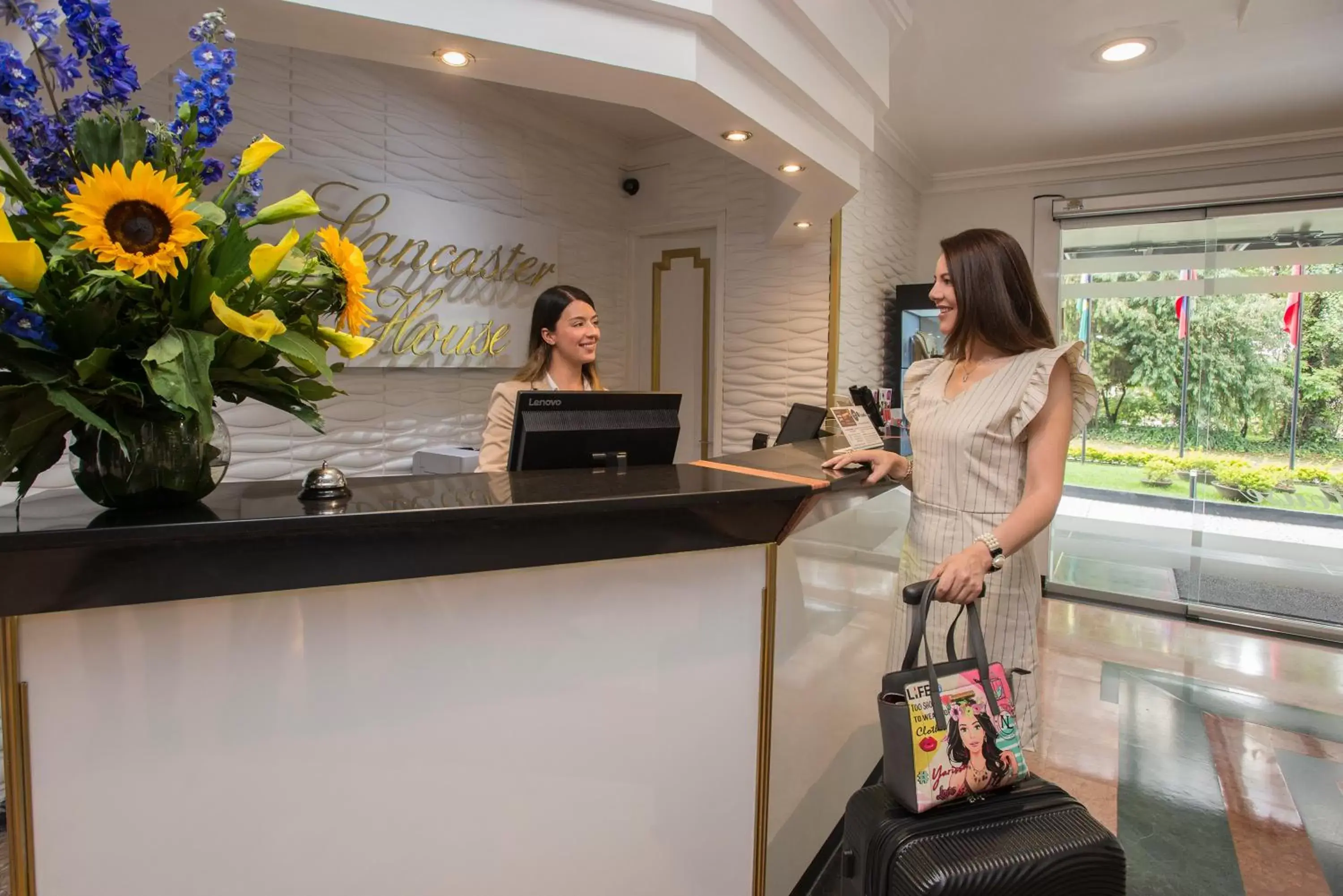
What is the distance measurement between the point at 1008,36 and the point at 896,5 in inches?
26.8

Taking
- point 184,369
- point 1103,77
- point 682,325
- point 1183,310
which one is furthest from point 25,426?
point 1183,310

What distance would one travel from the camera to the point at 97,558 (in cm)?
94

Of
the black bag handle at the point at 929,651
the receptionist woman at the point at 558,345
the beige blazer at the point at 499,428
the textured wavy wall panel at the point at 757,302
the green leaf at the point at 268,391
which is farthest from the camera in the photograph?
the textured wavy wall panel at the point at 757,302

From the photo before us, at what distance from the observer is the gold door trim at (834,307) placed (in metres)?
4.35

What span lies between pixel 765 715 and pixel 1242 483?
4970 mm

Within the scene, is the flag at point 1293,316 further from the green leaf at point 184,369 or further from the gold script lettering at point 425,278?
the green leaf at point 184,369

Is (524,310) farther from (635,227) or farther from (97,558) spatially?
(97,558)

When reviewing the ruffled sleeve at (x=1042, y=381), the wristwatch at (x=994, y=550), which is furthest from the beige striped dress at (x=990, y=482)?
the wristwatch at (x=994, y=550)

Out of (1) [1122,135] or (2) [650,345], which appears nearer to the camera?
(1) [1122,135]

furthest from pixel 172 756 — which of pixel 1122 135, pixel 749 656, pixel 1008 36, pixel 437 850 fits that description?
pixel 1122 135

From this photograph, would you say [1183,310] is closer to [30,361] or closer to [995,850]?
[995,850]

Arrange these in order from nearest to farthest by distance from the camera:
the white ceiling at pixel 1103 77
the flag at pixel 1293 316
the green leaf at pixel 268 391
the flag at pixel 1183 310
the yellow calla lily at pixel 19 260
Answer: the yellow calla lily at pixel 19 260 < the green leaf at pixel 268 391 < the white ceiling at pixel 1103 77 < the flag at pixel 1293 316 < the flag at pixel 1183 310

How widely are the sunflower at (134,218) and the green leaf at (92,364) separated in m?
0.11

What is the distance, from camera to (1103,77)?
3.78m
